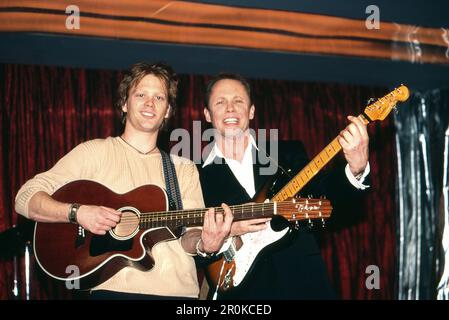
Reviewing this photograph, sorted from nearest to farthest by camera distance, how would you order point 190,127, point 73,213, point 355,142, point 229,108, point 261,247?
point 355,142 → point 73,213 → point 261,247 → point 229,108 → point 190,127

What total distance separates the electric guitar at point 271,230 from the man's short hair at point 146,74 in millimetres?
734

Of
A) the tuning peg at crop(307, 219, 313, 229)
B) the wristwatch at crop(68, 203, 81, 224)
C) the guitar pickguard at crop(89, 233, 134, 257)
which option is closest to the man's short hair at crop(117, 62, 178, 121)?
the wristwatch at crop(68, 203, 81, 224)

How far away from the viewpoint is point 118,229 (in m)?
2.83

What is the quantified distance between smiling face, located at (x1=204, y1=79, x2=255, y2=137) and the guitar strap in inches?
16.1

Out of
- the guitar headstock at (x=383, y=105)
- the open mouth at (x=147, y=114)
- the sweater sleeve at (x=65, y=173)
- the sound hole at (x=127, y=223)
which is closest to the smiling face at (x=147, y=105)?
the open mouth at (x=147, y=114)

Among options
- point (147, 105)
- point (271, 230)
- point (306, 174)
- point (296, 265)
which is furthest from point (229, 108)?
point (296, 265)

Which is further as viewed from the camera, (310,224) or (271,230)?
(271,230)

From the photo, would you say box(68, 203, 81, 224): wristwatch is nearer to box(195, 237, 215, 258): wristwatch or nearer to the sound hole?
the sound hole

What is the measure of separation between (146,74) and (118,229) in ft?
2.72

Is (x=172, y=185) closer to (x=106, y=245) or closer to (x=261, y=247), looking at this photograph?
(x=106, y=245)

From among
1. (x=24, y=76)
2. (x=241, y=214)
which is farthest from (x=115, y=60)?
(x=241, y=214)

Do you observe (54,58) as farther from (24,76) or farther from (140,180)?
(140,180)

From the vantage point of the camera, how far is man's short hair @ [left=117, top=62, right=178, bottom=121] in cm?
301

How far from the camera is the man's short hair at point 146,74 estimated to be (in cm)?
301
